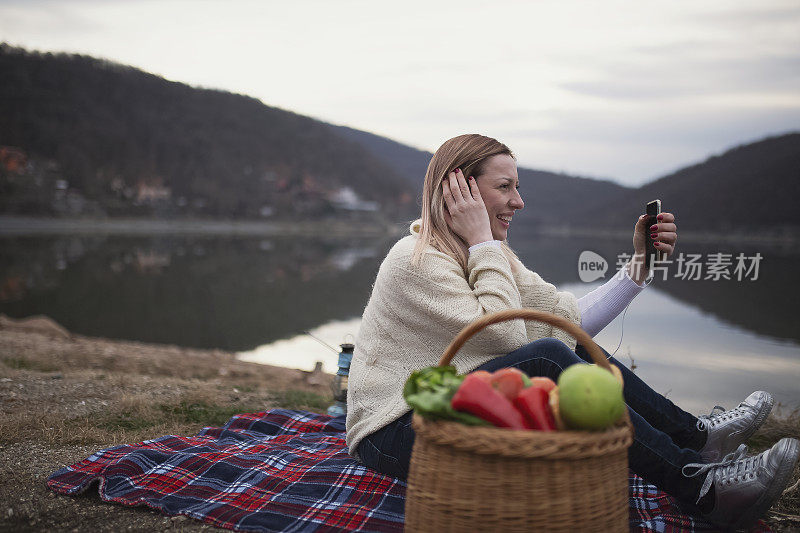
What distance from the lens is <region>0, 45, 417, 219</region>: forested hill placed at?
206ft

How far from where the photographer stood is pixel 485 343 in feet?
7.74

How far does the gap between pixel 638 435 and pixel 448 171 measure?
136 centimetres

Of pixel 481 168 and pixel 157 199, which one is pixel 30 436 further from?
pixel 157 199

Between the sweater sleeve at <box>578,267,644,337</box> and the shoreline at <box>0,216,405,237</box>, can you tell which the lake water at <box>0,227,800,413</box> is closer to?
the sweater sleeve at <box>578,267,644,337</box>

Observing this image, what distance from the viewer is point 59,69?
73.6 m

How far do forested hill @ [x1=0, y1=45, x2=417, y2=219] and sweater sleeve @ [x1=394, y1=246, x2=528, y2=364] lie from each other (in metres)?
58.7

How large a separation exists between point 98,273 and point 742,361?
2113cm

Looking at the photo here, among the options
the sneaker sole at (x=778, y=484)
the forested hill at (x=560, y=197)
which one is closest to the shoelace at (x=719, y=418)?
the sneaker sole at (x=778, y=484)

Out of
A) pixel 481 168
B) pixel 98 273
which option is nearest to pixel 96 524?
pixel 481 168

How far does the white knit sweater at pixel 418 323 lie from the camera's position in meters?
2.34

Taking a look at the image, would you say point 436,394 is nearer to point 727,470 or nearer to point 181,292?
point 727,470

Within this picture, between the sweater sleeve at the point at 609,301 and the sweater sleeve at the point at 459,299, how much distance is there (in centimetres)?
88

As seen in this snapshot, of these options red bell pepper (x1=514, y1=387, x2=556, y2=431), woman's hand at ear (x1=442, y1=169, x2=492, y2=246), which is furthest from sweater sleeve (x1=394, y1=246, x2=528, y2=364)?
red bell pepper (x1=514, y1=387, x2=556, y2=431)

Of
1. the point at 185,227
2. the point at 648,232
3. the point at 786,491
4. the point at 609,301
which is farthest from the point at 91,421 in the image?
the point at 185,227
